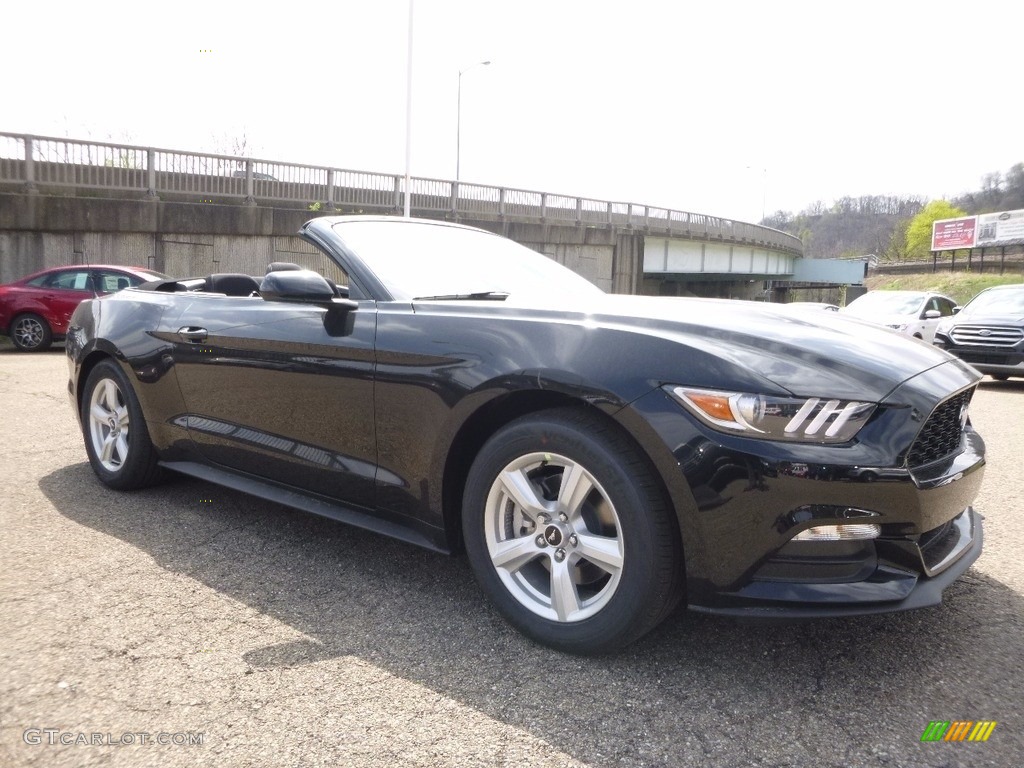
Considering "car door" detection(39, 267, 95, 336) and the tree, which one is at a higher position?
the tree

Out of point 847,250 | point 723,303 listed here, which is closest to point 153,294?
point 723,303

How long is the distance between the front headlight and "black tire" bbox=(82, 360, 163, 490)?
314 centimetres

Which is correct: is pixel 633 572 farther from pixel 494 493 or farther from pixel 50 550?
pixel 50 550

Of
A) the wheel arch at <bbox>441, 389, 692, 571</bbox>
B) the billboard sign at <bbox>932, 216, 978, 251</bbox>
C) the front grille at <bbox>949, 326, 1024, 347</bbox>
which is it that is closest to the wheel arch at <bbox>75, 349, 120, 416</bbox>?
the wheel arch at <bbox>441, 389, 692, 571</bbox>

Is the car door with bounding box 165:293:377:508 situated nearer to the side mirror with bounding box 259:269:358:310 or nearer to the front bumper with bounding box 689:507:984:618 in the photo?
the side mirror with bounding box 259:269:358:310

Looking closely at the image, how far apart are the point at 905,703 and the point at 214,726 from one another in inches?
76.0

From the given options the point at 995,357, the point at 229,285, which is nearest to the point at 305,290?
the point at 229,285

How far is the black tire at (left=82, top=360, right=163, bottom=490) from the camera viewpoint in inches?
168

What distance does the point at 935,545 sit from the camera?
2.49 metres

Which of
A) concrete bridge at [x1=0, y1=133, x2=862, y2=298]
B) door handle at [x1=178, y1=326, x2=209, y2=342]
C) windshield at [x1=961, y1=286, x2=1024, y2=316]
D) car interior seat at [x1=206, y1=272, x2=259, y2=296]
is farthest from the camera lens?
concrete bridge at [x1=0, y1=133, x2=862, y2=298]

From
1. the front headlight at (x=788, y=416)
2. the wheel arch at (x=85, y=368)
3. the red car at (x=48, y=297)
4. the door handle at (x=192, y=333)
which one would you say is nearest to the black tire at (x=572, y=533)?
the front headlight at (x=788, y=416)

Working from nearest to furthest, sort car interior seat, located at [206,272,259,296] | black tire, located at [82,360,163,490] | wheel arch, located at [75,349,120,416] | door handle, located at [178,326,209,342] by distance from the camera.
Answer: door handle, located at [178,326,209,342]
black tire, located at [82,360,163,490]
wheel arch, located at [75,349,120,416]
car interior seat, located at [206,272,259,296]

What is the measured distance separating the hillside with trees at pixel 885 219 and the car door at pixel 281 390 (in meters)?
104

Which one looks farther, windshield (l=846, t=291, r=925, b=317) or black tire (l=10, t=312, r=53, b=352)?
windshield (l=846, t=291, r=925, b=317)
